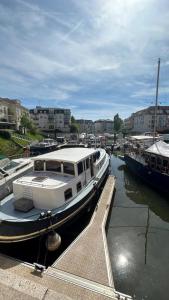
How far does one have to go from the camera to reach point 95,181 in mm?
11711

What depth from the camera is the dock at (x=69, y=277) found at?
5.00 m

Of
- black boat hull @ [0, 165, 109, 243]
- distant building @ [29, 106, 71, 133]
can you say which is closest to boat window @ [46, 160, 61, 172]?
black boat hull @ [0, 165, 109, 243]

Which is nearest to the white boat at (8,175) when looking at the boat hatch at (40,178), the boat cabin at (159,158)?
the boat hatch at (40,178)

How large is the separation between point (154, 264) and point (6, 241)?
217 inches

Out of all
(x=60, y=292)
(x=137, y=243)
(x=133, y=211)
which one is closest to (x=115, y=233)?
(x=137, y=243)

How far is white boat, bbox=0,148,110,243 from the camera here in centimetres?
677

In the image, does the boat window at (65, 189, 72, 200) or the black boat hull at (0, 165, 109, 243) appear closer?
the black boat hull at (0, 165, 109, 243)

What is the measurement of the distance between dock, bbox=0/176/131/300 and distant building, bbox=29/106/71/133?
264 feet

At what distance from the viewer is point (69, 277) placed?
5.71 m

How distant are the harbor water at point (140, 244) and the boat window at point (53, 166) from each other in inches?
159

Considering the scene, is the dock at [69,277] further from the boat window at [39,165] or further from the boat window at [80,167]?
the boat window at [39,165]

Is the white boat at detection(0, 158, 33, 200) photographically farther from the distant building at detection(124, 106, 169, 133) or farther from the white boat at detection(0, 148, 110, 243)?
the distant building at detection(124, 106, 169, 133)

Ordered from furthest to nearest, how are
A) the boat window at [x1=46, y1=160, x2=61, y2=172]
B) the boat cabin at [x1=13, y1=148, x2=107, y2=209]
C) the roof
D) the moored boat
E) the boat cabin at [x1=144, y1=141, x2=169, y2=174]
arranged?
the roof → the boat cabin at [x1=144, y1=141, x2=169, y2=174] → the moored boat → the boat window at [x1=46, y1=160, x2=61, y2=172] → the boat cabin at [x1=13, y1=148, x2=107, y2=209]

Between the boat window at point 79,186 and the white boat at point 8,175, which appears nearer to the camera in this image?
the boat window at point 79,186
